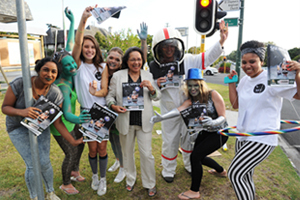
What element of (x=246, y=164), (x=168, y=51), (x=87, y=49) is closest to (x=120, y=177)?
(x=246, y=164)

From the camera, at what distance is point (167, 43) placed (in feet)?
10.0

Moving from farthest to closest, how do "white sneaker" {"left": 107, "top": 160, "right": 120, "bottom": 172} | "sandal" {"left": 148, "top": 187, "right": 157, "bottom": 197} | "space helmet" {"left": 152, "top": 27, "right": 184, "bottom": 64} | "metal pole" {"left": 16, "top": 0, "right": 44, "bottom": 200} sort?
1. "white sneaker" {"left": 107, "top": 160, "right": 120, "bottom": 172}
2. "space helmet" {"left": 152, "top": 27, "right": 184, "bottom": 64}
3. "sandal" {"left": 148, "top": 187, "right": 157, "bottom": 197}
4. "metal pole" {"left": 16, "top": 0, "right": 44, "bottom": 200}

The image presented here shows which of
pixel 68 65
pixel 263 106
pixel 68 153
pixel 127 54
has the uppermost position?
pixel 127 54

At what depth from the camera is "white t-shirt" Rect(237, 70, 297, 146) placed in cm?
206

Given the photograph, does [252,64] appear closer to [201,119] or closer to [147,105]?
[201,119]

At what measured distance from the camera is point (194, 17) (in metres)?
3.46

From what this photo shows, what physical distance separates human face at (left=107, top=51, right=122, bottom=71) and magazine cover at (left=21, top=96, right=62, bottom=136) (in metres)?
1.20

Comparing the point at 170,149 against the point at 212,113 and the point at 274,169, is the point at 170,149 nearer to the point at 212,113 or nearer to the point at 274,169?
the point at 212,113

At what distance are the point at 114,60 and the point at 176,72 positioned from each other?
1.01 m

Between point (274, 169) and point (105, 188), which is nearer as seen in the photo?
point (105, 188)

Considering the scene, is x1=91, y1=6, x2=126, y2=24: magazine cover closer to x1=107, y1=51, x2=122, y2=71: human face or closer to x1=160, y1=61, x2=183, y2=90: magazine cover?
x1=107, y1=51, x2=122, y2=71: human face

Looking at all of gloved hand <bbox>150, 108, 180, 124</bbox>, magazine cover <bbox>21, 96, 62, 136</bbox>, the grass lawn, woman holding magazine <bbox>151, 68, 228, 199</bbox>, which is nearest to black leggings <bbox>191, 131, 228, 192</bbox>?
woman holding magazine <bbox>151, 68, 228, 199</bbox>

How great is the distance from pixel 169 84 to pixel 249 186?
1733 mm

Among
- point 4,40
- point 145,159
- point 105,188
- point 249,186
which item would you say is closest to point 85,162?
point 105,188
